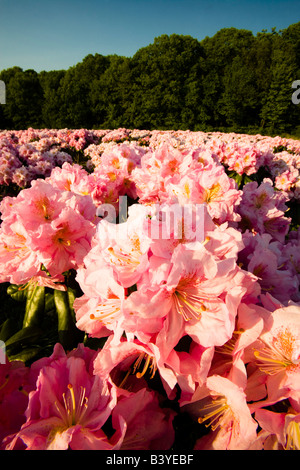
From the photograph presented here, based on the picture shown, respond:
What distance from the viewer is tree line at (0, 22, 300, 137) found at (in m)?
32.1

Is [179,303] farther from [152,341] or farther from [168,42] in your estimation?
[168,42]

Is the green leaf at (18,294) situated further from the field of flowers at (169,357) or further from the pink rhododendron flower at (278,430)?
the pink rhododendron flower at (278,430)

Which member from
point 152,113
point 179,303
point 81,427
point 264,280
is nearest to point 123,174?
point 264,280

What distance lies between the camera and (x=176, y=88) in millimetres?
34406

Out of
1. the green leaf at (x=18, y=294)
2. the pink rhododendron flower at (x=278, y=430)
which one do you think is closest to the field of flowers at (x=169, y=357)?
the pink rhododendron flower at (x=278, y=430)

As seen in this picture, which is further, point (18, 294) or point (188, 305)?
point (18, 294)

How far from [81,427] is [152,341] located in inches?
11.0

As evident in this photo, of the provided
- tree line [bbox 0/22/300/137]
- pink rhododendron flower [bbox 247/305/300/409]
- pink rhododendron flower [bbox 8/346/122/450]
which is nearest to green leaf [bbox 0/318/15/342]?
pink rhododendron flower [bbox 8/346/122/450]

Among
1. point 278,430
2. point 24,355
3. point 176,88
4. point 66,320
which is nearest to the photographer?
point 278,430

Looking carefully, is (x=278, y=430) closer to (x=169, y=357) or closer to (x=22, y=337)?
(x=169, y=357)

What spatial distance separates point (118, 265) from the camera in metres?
0.88

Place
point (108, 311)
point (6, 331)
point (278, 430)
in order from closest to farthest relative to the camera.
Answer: point (278, 430) → point (108, 311) → point (6, 331)

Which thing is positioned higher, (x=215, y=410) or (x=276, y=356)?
(x=276, y=356)

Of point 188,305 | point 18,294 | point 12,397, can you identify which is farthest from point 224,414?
point 18,294
